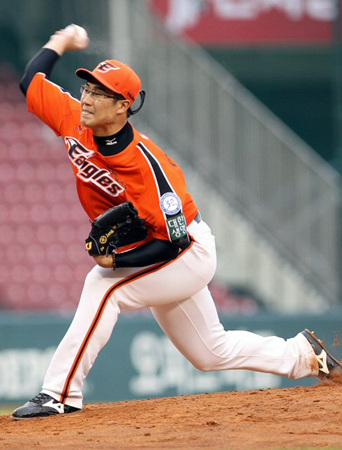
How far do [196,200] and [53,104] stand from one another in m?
7.19

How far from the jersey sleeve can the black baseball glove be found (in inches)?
25.5

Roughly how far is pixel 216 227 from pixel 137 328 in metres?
2.48

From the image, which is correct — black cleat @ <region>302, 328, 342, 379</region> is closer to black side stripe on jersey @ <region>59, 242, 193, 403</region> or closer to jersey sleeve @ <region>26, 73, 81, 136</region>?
black side stripe on jersey @ <region>59, 242, 193, 403</region>

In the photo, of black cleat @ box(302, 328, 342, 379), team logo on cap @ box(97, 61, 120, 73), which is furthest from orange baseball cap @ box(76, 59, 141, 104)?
black cleat @ box(302, 328, 342, 379)

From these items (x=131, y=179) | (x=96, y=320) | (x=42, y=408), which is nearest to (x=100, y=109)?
(x=131, y=179)

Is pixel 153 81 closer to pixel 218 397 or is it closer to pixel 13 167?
pixel 13 167

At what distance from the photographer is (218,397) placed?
239 inches

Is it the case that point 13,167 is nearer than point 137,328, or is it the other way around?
point 137,328

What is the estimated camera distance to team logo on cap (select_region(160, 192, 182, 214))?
17.3 feet

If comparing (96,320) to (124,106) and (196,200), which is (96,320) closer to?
(124,106)

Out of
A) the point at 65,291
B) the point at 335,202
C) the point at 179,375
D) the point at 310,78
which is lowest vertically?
the point at 179,375

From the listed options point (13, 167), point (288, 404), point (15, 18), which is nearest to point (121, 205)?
point (288, 404)

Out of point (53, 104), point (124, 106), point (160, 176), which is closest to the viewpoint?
point (160, 176)

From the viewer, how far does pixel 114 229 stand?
210 inches
